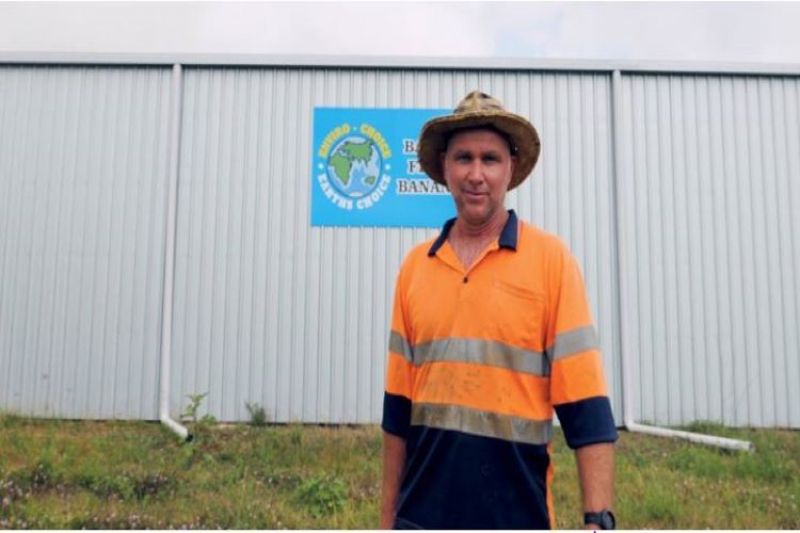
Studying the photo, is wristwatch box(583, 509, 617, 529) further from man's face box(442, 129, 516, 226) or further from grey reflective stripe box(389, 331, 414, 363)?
man's face box(442, 129, 516, 226)

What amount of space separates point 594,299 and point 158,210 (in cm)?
531

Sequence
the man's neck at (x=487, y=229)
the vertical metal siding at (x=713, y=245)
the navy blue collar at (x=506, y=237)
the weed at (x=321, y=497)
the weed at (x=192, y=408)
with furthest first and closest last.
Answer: the vertical metal siding at (x=713, y=245) < the weed at (x=192, y=408) < the weed at (x=321, y=497) < the man's neck at (x=487, y=229) < the navy blue collar at (x=506, y=237)

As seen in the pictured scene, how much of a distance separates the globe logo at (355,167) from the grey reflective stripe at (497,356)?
6026 millimetres

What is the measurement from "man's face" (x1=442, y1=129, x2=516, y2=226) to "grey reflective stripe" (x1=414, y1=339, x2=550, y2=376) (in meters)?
0.44

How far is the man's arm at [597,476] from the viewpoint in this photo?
1.98m

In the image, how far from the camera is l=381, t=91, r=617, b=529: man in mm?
2039

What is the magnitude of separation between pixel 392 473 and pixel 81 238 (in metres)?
6.93

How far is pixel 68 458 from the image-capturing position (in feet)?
20.2

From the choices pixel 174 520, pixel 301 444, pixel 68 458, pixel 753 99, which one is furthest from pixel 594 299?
pixel 68 458

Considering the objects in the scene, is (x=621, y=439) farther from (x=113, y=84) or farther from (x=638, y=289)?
(x=113, y=84)

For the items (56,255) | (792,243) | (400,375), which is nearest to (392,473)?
(400,375)

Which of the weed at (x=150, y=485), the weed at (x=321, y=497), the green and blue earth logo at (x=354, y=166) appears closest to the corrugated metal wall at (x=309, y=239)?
the green and blue earth logo at (x=354, y=166)

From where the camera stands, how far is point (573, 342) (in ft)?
6.71

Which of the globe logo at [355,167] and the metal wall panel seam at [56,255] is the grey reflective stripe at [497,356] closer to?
the globe logo at [355,167]
